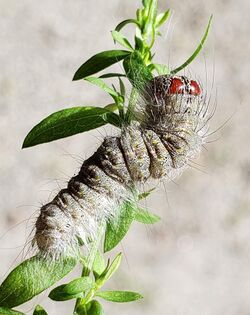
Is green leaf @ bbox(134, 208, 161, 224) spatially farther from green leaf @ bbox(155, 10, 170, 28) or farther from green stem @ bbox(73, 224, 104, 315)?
green leaf @ bbox(155, 10, 170, 28)

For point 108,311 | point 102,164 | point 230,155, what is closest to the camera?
point 102,164

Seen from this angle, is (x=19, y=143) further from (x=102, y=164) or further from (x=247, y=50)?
(x=102, y=164)

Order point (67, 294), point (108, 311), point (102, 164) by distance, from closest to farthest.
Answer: point (67, 294) → point (102, 164) → point (108, 311)

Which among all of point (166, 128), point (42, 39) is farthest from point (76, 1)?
point (166, 128)

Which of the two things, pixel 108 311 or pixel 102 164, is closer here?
pixel 102 164

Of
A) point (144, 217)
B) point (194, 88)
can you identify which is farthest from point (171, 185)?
point (144, 217)

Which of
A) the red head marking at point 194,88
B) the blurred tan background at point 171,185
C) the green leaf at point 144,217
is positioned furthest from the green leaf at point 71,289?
the blurred tan background at point 171,185

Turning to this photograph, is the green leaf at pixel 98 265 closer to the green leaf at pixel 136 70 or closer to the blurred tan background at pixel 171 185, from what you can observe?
the green leaf at pixel 136 70
